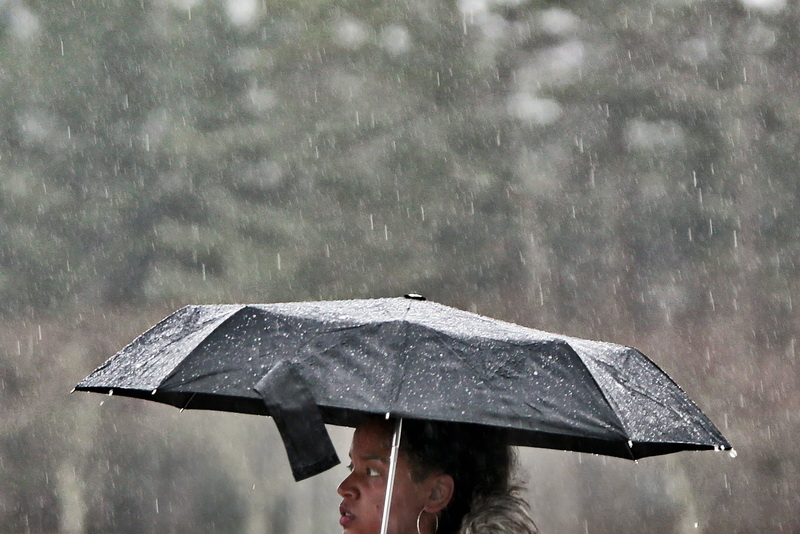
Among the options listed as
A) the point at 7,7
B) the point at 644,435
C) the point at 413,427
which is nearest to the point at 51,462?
the point at 7,7

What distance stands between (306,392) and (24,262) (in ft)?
28.9

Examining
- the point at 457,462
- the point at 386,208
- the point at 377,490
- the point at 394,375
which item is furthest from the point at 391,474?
the point at 386,208

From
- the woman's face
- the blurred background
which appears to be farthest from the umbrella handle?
the blurred background

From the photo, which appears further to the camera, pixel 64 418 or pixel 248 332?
pixel 64 418

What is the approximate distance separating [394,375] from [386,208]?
809 centimetres

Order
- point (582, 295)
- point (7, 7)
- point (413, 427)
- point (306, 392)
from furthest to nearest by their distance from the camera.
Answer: point (7, 7) → point (582, 295) → point (413, 427) → point (306, 392)

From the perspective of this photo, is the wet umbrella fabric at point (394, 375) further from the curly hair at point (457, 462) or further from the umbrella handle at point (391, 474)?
the curly hair at point (457, 462)

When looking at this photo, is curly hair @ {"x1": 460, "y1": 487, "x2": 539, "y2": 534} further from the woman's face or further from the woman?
the woman's face

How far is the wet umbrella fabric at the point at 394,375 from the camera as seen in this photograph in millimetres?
2404

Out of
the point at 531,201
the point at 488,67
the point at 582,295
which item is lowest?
the point at 582,295

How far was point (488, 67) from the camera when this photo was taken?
1127cm

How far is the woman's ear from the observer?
3.04 metres

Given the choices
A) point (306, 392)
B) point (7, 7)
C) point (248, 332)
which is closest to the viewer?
point (306, 392)

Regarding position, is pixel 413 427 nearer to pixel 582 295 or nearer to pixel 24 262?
pixel 582 295
